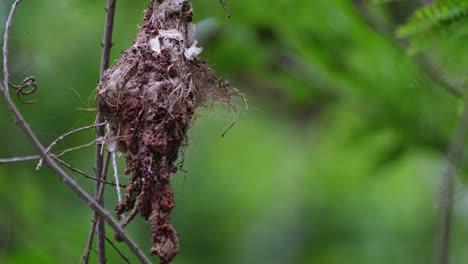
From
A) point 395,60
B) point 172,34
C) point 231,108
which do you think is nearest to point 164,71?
point 172,34

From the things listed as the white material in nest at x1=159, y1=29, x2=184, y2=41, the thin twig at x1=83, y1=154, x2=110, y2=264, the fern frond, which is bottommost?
the thin twig at x1=83, y1=154, x2=110, y2=264

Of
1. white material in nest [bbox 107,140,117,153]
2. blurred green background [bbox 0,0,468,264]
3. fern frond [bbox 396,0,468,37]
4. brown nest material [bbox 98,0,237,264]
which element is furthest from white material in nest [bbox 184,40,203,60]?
fern frond [bbox 396,0,468,37]

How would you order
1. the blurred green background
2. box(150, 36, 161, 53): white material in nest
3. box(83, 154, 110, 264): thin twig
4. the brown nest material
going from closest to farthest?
the brown nest material → box(83, 154, 110, 264): thin twig → box(150, 36, 161, 53): white material in nest → the blurred green background

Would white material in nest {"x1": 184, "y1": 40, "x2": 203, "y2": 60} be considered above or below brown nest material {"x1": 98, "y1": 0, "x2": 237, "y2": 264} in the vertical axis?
above

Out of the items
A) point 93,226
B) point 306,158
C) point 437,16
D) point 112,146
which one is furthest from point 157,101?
point 306,158

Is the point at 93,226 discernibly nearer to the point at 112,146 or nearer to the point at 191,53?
the point at 112,146

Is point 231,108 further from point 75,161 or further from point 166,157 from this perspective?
point 75,161

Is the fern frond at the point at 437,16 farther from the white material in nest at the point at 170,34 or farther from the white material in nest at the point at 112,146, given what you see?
the white material in nest at the point at 112,146

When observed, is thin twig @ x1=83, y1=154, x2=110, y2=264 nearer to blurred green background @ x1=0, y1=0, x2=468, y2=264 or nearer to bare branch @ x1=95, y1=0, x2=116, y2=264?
bare branch @ x1=95, y1=0, x2=116, y2=264
